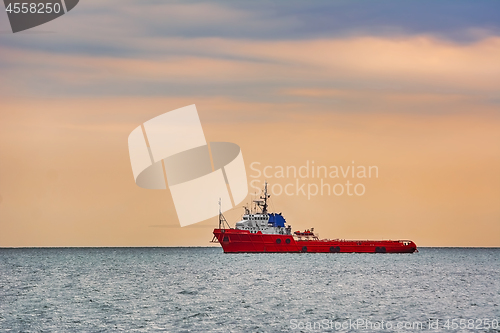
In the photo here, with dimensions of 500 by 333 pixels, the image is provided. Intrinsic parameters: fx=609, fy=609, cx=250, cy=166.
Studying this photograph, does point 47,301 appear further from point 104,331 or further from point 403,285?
point 403,285

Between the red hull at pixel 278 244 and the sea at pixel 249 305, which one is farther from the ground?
the red hull at pixel 278 244

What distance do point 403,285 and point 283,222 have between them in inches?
2220

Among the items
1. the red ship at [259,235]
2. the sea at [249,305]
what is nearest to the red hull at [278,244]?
the red ship at [259,235]

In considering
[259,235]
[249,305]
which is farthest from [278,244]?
[249,305]

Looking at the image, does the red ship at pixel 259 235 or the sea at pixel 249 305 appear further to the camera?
the red ship at pixel 259 235

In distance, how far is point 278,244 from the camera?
390ft

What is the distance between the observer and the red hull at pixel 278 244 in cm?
11506

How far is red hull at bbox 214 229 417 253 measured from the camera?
4530 inches

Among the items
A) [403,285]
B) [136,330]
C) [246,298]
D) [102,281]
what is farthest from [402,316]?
[102,281]

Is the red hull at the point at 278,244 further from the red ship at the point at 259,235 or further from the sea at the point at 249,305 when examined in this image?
the sea at the point at 249,305

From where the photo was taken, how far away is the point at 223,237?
116 metres

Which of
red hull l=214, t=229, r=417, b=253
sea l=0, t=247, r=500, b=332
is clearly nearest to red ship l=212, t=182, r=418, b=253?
red hull l=214, t=229, r=417, b=253

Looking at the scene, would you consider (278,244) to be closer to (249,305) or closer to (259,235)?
(259,235)

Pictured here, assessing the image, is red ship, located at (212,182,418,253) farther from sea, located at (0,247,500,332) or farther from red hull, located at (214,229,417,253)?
sea, located at (0,247,500,332)
